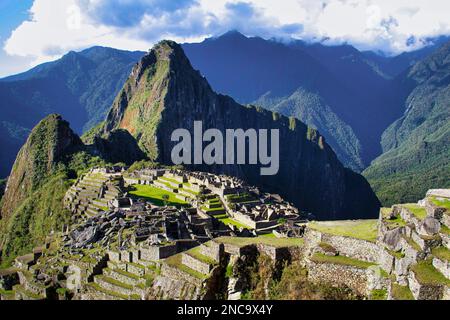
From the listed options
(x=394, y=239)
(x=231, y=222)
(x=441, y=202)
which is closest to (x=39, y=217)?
(x=231, y=222)

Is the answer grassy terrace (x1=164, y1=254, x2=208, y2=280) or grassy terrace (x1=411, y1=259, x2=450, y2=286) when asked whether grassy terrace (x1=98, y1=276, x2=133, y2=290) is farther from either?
grassy terrace (x1=411, y1=259, x2=450, y2=286)

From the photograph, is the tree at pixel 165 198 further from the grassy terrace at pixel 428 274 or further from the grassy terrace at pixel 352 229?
the grassy terrace at pixel 428 274

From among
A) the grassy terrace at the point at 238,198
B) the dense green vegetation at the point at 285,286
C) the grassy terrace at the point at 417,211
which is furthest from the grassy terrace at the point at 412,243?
the grassy terrace at the point at 238,198

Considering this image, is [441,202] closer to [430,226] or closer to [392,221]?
[392,221]

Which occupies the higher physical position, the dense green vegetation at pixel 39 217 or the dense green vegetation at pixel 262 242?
the dense green vegetation at pixel 262 242

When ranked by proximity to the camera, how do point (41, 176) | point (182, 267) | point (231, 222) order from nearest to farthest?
point (182, 267)
point (231, 222)
point (41, 176)

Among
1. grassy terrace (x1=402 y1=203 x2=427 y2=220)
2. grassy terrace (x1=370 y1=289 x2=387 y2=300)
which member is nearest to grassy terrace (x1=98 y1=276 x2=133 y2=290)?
grassy terrace (x1=370 y1=289 x2=387 y2=300)
